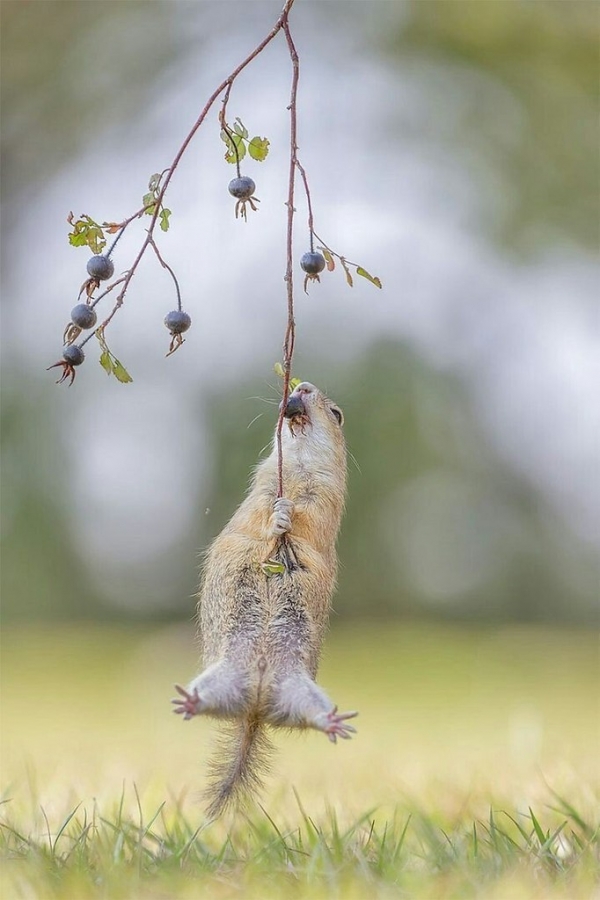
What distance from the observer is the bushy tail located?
329cm

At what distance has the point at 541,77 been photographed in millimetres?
15156

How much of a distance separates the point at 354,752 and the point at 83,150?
38.2 ft

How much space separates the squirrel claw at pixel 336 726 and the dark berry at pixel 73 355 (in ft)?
3.23

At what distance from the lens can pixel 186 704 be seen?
2711 millimetres

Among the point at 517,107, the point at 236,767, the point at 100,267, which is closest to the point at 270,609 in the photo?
the point at 236,767

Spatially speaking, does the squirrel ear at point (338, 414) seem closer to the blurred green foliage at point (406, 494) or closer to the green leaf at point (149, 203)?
the green leaf at point (149, 203)

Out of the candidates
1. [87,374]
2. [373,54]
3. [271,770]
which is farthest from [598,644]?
[271,770]

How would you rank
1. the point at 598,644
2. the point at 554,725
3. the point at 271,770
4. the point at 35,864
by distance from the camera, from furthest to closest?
1. the point at 598,644
2. the point at 554,725
3. the point at 271,770
4. the point at 35,864

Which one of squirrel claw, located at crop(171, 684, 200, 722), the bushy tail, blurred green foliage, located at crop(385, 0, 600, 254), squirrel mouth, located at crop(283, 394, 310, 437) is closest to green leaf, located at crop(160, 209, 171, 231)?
squirrel mouth, located at crop(283, 394, 310, 437)

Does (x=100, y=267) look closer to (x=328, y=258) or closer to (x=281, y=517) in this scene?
(x=328, y=258)

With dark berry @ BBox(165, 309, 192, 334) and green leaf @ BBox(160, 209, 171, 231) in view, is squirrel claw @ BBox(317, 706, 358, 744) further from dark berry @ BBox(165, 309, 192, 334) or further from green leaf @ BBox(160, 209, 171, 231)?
green leaf @ BBox(160, 209, 171, 231)

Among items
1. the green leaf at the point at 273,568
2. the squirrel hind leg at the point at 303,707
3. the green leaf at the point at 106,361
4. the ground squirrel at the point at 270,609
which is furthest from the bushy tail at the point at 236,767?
the green leaf at the point at 106,361

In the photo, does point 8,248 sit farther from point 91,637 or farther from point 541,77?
point 541,77

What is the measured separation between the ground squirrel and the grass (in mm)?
323
